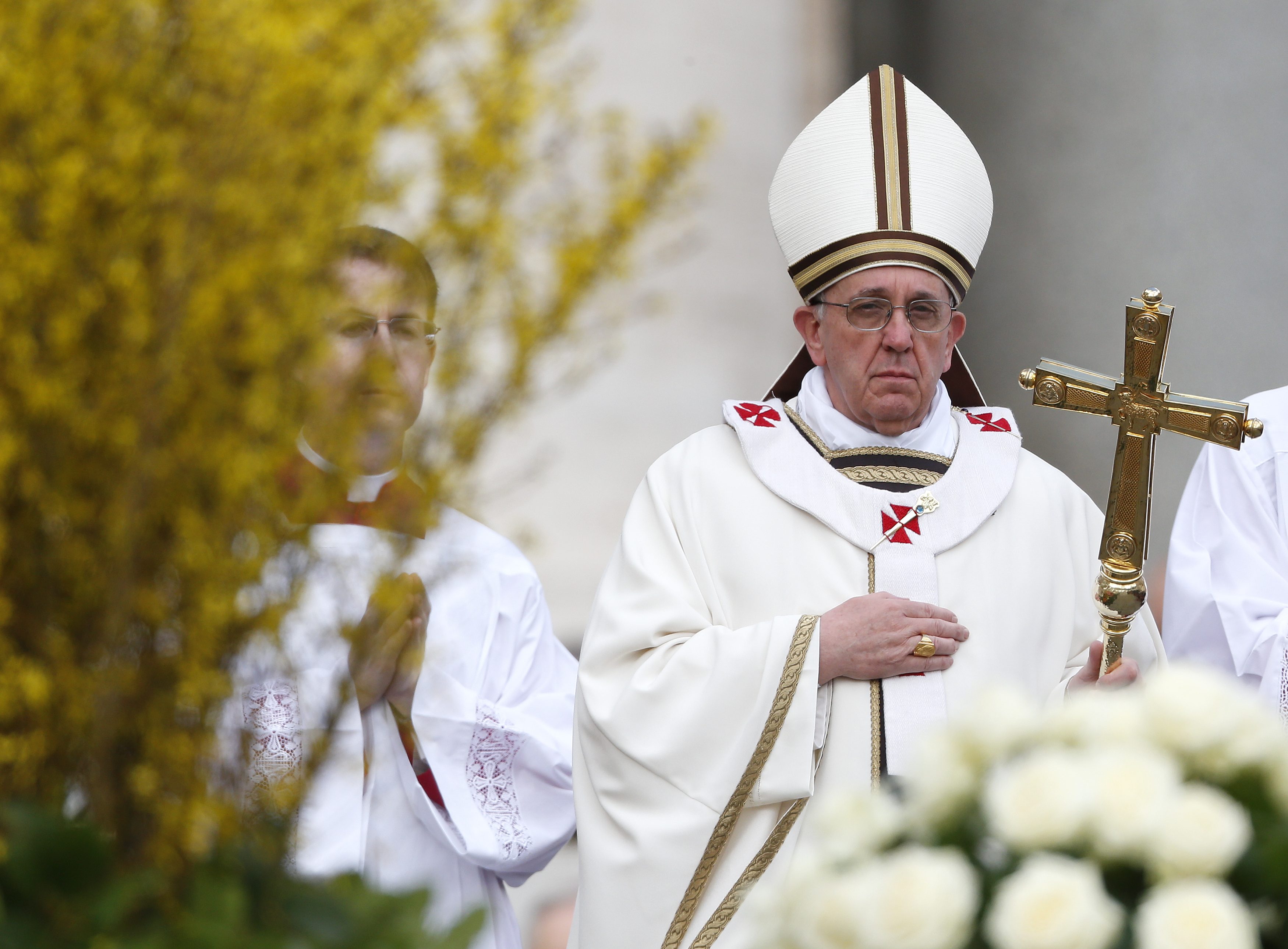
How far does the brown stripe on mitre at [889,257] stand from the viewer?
10.9ft

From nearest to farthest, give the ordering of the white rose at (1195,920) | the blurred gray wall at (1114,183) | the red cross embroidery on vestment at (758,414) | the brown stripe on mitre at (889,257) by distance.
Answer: the white rose at (1195,920) < the brown stripe on mitre at (889,257) < the red cross embroidery on vestment at (758,414) < the blurred gray wall at (1114,183)

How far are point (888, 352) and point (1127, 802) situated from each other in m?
2.16

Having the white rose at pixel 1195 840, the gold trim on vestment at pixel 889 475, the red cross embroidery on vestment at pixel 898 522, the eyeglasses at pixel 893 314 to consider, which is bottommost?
the white rose at pixel 1195 840

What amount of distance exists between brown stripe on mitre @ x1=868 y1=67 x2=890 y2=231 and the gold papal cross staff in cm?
76

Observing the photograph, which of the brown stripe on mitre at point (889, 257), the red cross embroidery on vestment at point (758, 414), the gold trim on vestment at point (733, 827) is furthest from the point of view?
the red cross embroidery on vestment at point (758, 414)

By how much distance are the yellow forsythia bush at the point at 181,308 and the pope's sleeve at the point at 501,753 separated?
207 centimetres

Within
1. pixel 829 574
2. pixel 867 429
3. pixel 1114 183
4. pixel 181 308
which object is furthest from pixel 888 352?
pixel 1114 183

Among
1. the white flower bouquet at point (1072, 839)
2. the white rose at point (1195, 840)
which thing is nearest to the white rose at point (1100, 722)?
the white flower bouquet at point (1072, 839)

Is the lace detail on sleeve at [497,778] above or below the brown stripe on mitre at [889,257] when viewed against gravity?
below

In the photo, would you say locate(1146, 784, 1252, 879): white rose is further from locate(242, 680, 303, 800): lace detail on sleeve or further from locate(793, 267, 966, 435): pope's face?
locate(793, 267, 966, 435): pope's face

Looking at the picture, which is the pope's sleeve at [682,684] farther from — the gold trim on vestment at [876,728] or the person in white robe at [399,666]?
the person in white robe at [399,666]

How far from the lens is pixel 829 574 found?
3.25 meters

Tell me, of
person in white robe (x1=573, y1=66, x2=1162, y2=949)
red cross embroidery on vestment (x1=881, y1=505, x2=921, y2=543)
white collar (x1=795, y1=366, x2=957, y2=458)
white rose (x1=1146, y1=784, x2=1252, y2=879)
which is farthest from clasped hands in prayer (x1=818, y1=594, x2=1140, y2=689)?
white rose (x1=1146, y1=784, x2=1252, y2=879)

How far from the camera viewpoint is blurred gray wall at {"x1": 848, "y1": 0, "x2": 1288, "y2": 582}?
611cm
